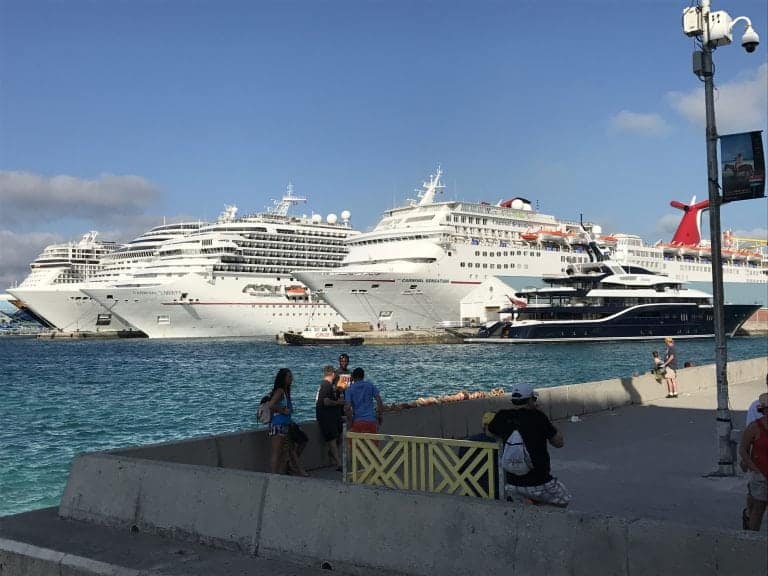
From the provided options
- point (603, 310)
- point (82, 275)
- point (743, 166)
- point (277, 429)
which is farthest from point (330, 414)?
point (82, 275)

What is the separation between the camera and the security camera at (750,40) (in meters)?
8.34

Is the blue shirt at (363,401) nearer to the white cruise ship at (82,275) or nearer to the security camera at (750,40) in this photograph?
the security camera at (750,40)

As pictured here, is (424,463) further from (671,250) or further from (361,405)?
(671,250)

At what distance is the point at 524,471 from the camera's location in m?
5.21

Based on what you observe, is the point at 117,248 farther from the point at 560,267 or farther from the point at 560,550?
the point at 560,550

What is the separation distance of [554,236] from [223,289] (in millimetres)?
32090

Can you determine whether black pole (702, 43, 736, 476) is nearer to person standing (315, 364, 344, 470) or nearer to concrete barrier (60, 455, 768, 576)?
person standing (315, 364, 344, 470)

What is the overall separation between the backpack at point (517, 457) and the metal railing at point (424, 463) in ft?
1.10

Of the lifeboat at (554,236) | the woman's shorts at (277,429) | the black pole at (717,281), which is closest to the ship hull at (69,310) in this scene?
the lifeboat at (554,236)

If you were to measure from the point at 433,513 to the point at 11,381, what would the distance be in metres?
34.6

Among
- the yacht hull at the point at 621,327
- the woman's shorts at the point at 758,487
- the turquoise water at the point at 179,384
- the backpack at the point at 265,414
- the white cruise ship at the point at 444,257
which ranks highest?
the white cruise ship at the point at 444,257

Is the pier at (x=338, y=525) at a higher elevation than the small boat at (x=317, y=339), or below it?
below

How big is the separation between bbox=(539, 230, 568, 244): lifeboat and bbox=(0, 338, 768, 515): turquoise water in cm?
1626

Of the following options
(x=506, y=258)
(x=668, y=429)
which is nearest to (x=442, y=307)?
(x=506, y=258)
